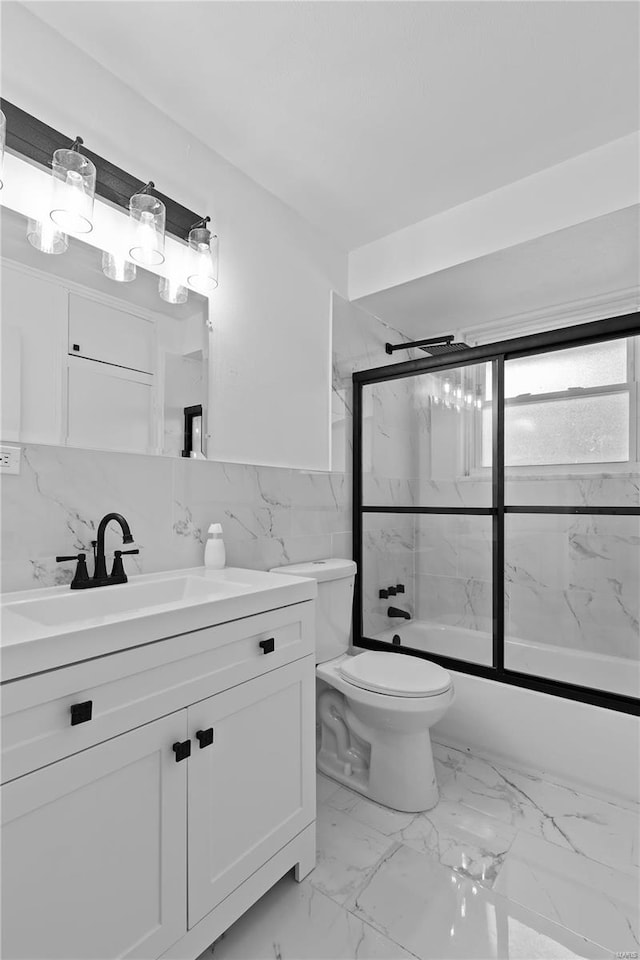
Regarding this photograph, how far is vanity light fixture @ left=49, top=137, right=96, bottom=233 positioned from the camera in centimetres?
133

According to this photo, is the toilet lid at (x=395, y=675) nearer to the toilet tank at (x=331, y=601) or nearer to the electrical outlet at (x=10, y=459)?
the toilet tank at (x=331, y=601)

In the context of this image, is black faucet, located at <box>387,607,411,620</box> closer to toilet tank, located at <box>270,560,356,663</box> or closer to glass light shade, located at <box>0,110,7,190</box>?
toilet tank, located at <box>270,560,356,663</box>

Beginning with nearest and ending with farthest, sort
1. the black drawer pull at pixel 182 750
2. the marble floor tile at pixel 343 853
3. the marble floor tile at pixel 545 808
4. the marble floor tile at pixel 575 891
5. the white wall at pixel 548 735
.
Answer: the black drawer pull at pixel 182 750 < the marble floor tile at pixel 575 891 < the marble floor tile at pixel 343 853 < the marble floor tile at pixel 545 808 < the white wall at pixel 548 735

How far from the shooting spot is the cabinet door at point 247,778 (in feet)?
3.72

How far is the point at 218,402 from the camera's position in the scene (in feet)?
6.00

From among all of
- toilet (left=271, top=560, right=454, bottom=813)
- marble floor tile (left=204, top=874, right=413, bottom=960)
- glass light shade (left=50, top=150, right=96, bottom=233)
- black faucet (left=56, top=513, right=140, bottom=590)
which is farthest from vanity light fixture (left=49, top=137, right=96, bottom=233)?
marble floor tile (left=204, top=874, right=413, bottom=960)

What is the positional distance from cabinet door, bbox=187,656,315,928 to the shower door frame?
3.45 ft

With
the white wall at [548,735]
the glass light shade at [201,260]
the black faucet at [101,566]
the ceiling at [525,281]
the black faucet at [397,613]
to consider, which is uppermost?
the ceiling at [525,281]

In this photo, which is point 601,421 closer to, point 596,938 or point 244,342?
point 244,342

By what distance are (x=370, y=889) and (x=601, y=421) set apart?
2055 mm

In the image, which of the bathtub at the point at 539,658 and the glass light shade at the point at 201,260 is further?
the bathtub at the point at 539,658

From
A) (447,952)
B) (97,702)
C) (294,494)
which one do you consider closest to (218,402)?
(294,494)

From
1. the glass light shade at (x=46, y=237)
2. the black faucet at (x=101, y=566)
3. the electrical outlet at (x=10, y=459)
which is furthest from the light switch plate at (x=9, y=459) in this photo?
the glass light shade at (x=46, y=237)

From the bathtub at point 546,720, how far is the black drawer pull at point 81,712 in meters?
1.71
